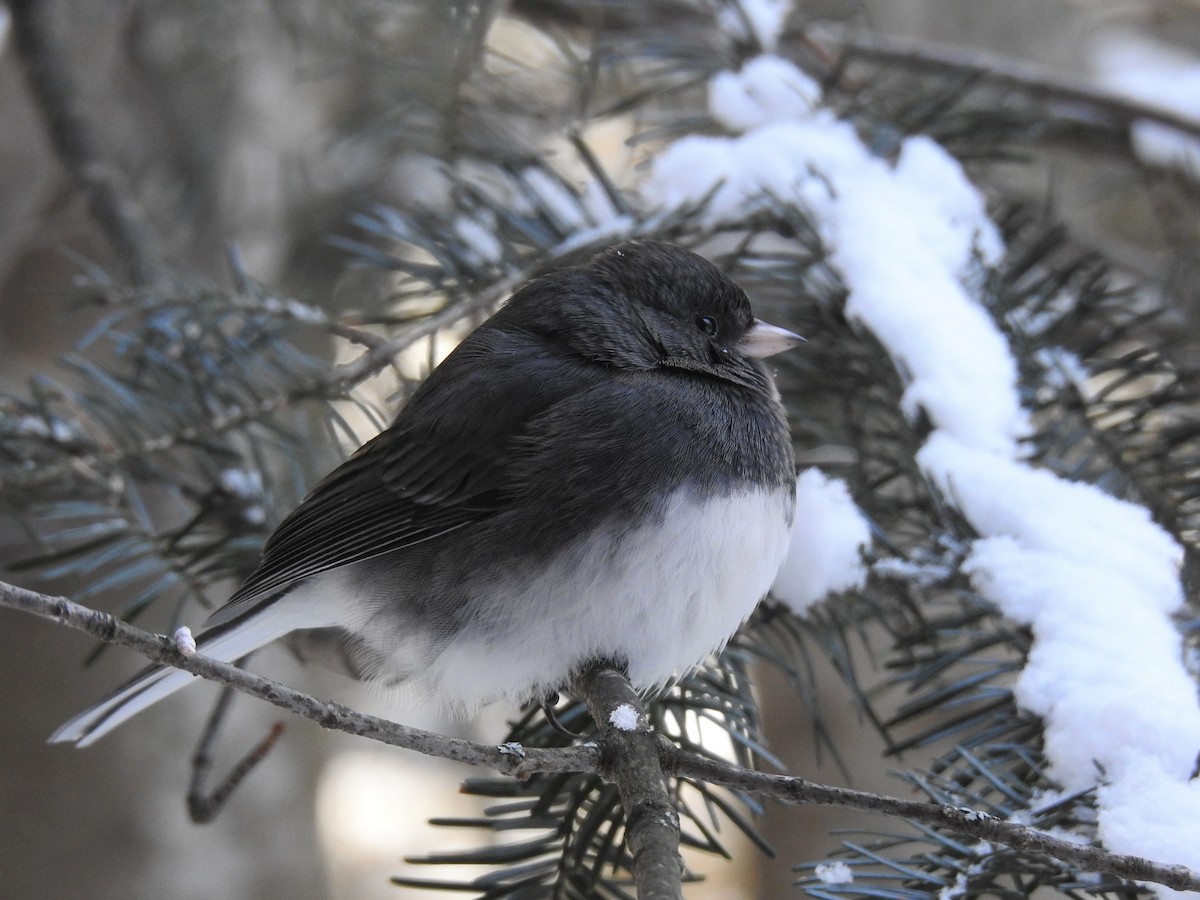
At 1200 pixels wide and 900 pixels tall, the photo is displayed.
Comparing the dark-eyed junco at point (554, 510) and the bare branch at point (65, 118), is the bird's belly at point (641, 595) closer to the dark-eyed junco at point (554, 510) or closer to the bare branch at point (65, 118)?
the dark-eyed junco at point (554, 510)

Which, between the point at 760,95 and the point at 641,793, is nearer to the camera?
the point at 641,793

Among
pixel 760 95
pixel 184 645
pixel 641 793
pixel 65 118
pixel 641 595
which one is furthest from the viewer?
pixel 65 118

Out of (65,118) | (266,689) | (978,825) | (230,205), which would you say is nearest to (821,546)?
(978,825)

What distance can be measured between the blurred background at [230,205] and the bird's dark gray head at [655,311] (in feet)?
1.37

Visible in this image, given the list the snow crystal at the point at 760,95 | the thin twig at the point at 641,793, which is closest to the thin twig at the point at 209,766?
the thin twig at the point at 641,793

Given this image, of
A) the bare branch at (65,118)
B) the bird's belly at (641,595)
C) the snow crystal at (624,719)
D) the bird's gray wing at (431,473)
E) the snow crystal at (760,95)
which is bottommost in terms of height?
the snow crystal at (624,719)

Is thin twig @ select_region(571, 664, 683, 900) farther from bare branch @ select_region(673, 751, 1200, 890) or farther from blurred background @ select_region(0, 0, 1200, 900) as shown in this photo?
blurred background @ select_region(0, 0, 1200, 900)

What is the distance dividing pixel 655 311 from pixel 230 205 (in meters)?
1.14

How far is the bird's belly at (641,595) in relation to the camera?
A: 2.97ft

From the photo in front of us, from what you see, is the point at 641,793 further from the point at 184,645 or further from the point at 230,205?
the point at 230,205

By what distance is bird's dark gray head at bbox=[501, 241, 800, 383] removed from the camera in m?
1.11

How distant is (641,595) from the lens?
91 centimetres

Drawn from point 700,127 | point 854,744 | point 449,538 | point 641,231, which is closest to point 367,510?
point 449,538

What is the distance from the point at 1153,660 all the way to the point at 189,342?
38.1 inches
